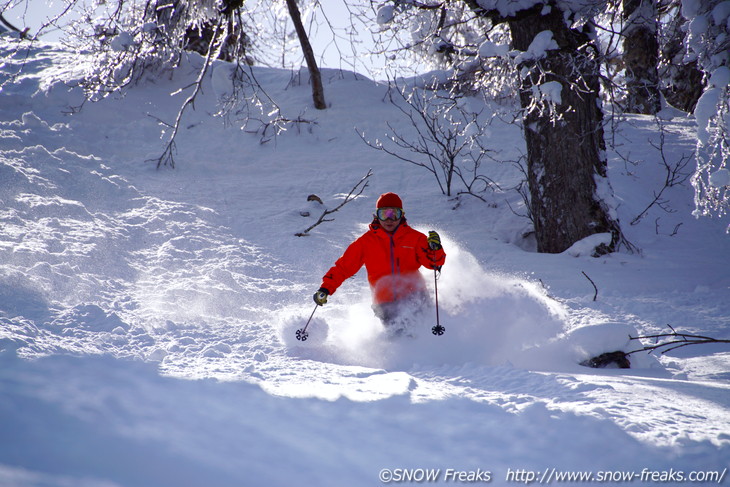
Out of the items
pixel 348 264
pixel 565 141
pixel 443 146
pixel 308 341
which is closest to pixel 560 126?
pixel 565 141

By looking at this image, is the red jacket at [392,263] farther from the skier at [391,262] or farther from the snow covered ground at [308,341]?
the snow covered ground at [308,341]

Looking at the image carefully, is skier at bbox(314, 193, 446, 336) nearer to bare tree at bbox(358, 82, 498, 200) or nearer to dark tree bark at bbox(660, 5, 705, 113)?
dark tree bark at bbox(660, 5, 705, 113)

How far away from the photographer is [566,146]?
6.32m

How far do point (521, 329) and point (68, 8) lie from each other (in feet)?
21.8

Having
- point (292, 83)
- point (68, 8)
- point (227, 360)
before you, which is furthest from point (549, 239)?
point (292, 83)

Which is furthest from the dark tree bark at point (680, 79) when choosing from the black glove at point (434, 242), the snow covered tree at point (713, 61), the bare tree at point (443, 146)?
the black glove at point (434, 242)

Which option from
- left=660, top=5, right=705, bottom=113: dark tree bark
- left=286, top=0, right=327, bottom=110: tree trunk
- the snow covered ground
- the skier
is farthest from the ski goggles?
A: left=286, top=0, right=327, bottom=110: tree trunk

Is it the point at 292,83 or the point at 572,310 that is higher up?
the point at 292,83

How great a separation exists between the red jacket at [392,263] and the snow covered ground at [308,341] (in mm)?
328

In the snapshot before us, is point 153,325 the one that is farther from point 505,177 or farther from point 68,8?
point 505,177

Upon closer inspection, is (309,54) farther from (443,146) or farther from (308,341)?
(308,341)

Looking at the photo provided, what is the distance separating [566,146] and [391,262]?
337 centimetres

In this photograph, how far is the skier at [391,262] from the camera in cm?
429

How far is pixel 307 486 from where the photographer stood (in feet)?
6.24
